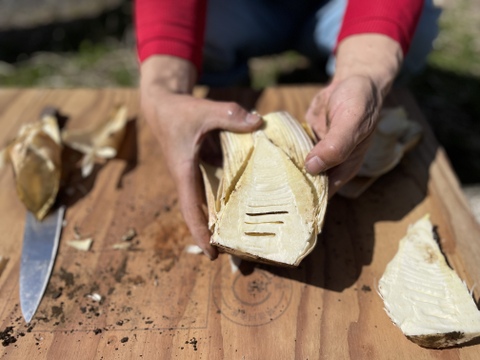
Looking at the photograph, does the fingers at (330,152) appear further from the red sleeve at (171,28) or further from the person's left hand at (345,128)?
the red sleeve at (171,28)

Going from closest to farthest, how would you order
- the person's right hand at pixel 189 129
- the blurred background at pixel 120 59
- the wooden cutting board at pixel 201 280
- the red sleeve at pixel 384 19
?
1. the wooden cutting board at pixel 201 280
2. the person's right hand at pixel 189 129
3. the red sleeve at pixel 384 19
4. the blurred background at pixel 120 59

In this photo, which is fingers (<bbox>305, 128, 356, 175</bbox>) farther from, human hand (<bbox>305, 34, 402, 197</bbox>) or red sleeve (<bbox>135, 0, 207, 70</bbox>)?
red sleeve (<bbox>135, 0, 207, 70</bbox>)

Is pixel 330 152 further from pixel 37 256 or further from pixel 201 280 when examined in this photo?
pixel 37 256

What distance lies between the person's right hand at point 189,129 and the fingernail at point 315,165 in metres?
0.18

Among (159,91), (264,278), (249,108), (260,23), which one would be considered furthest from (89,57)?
(264,278)

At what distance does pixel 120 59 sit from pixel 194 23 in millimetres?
1463

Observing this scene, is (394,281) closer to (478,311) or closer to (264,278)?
(478,311)

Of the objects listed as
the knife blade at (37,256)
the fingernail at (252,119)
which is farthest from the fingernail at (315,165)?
the knife blade at (37,256)

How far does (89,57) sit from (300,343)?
226cm

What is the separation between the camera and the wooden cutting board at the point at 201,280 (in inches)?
36.4

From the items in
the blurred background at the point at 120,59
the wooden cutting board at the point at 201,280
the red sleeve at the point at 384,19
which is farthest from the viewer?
the blurred background at the point at 120,59

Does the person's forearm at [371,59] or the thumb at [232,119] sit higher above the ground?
the person's forearm at [371,59]

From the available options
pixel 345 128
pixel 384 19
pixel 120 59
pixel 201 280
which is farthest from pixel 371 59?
pixel 120 59

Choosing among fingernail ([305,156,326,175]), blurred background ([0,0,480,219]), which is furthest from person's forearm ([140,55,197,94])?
blurred background ([0,0,480,219])
